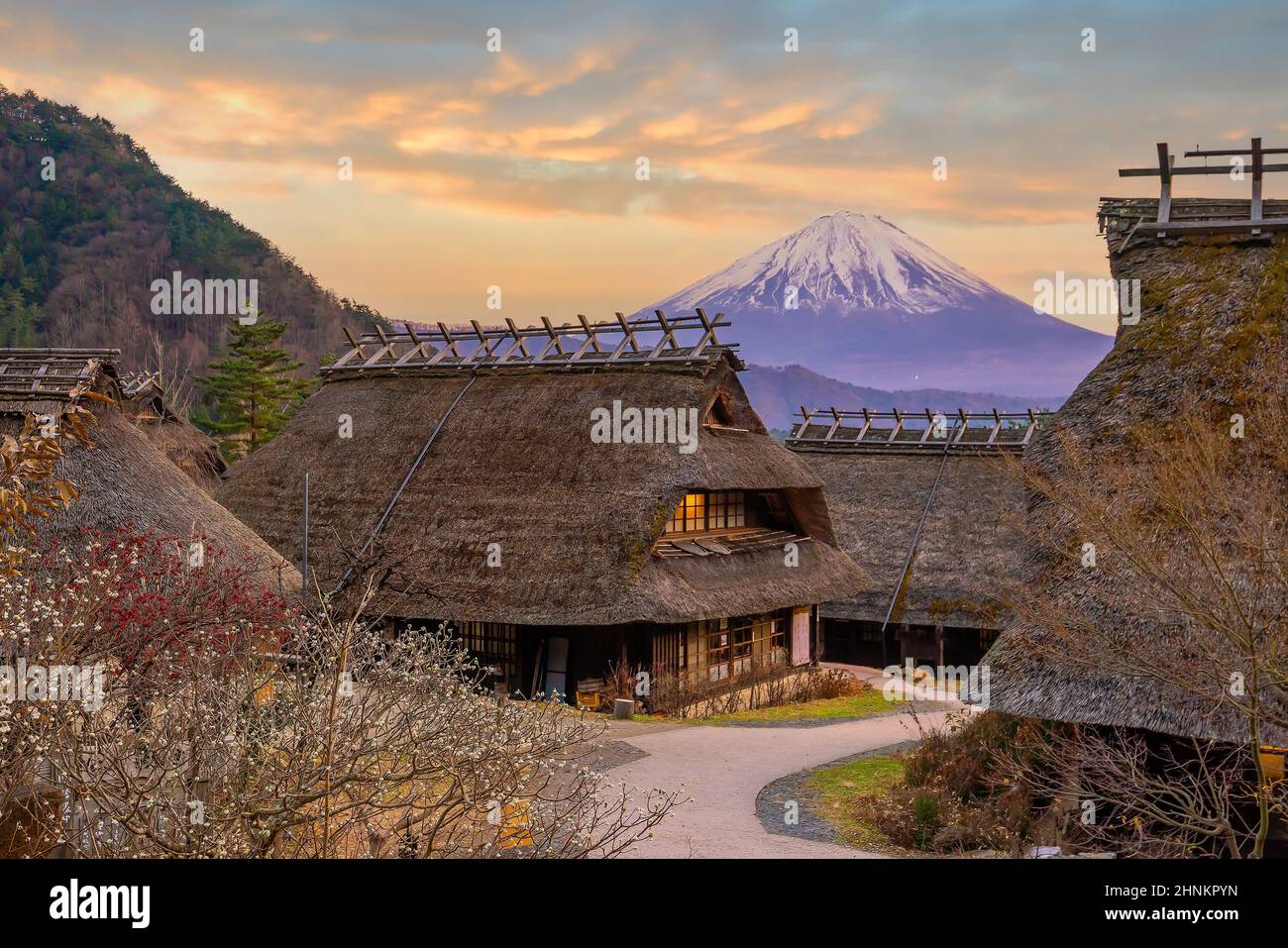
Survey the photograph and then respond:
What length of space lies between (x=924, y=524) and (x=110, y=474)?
70.6 feet

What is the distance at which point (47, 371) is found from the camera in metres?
19.3

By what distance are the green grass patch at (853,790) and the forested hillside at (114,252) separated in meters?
62.7

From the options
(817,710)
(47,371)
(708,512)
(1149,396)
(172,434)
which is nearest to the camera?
(1149,396)

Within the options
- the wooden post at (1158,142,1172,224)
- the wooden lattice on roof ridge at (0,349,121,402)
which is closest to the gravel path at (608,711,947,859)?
the wooden post at (1158,142,1172,224)

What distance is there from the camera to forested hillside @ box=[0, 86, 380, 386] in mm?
71500

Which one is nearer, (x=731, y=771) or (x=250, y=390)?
(x=731, y=771)

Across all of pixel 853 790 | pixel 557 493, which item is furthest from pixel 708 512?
pixel 853 790

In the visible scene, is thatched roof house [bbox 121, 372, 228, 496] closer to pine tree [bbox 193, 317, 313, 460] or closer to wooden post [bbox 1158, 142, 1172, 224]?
pine tree [bbox 193, 317, 313, 460]

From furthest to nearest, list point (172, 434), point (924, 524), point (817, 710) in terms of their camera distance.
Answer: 1. point (172, 434)
2. point (924, 524)
3. point (817, 710)

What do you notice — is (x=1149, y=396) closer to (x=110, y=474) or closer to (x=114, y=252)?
(x=110, y=474)

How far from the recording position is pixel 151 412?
36156mm

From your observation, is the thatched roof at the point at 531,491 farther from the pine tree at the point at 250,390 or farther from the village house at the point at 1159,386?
the pine tree at the point at 250,390

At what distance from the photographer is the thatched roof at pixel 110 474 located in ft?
57.7

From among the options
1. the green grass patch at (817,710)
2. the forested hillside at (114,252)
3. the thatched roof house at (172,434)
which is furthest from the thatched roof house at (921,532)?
the forested hillside at (114,252)
